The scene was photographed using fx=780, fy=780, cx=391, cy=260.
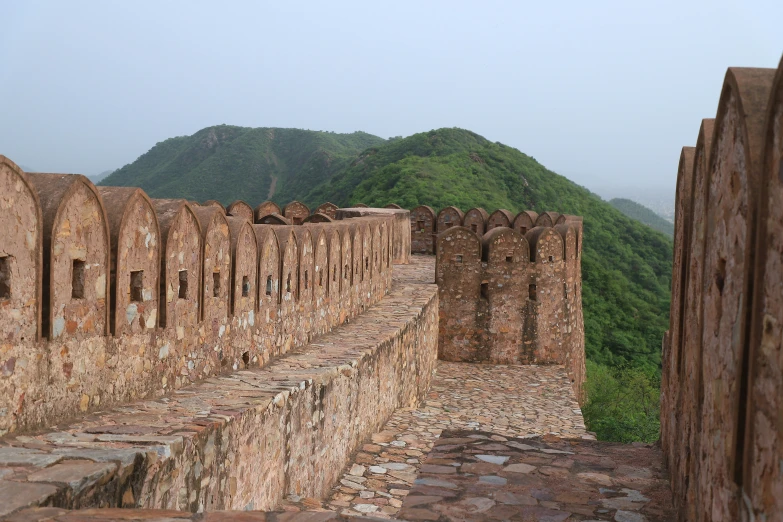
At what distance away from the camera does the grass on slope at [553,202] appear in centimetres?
1998

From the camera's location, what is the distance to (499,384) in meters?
11.2

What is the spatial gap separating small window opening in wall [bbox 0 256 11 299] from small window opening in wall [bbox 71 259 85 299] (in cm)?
46

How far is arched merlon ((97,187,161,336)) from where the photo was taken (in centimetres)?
377

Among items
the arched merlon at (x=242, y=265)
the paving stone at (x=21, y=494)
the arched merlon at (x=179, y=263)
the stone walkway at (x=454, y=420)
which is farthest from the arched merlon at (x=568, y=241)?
the paving stone at (x=21, y=494)

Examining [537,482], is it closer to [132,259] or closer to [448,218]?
[132,259]

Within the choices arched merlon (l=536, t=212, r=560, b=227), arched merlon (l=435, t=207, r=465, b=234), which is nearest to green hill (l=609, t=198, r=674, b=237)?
arched merlon (l=536, t=212, r=560, b=227)

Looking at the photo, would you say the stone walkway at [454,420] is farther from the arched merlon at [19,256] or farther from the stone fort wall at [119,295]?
the arched merlon at [19,256]

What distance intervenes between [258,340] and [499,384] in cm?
621

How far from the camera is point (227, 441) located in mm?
3848

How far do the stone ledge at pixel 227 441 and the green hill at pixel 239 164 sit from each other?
35.3 m

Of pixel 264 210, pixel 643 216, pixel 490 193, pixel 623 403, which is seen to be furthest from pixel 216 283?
pixel 643 216

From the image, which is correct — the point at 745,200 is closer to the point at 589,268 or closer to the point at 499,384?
the point at 499,384

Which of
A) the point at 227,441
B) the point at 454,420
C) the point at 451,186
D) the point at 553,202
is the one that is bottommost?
the point at 454,420

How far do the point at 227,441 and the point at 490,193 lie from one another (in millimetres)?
26674
